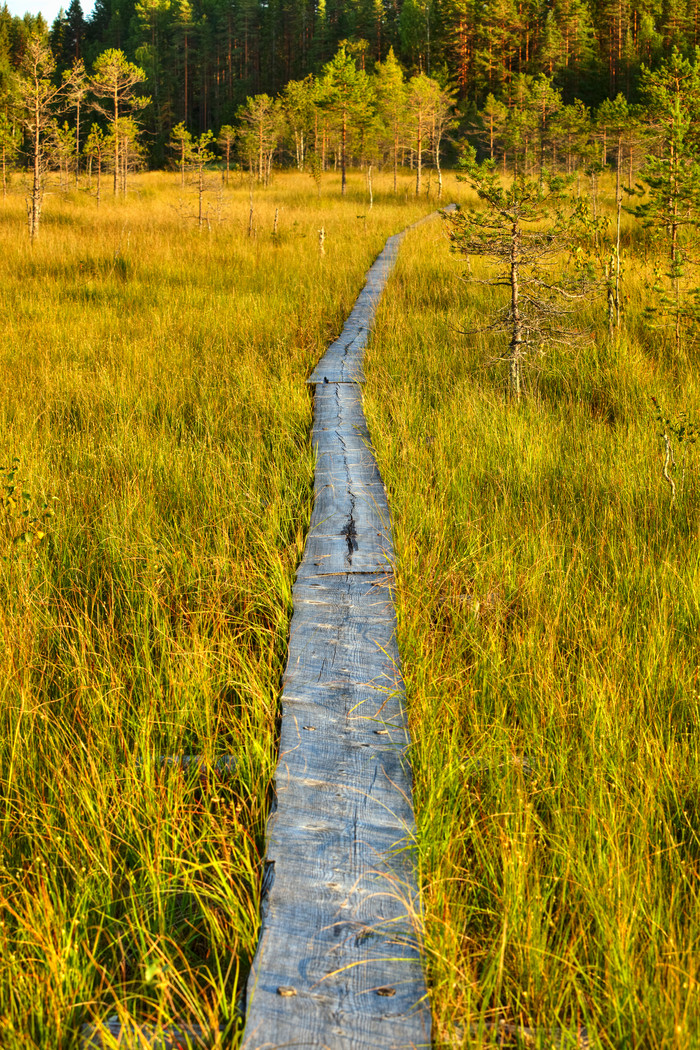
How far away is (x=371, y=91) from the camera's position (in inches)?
1618

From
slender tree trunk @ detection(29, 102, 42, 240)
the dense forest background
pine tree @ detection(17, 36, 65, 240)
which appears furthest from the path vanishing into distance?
the dense forest background

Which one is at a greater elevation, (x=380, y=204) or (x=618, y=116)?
(x=618, y=116)

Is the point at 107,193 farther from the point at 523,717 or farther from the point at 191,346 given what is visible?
the point at 523,717

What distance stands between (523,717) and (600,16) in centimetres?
6246

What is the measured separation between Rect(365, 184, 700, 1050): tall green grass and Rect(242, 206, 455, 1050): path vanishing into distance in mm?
76

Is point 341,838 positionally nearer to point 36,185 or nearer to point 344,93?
point 36,185

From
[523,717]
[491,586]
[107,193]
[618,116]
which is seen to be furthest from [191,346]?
[107,193]

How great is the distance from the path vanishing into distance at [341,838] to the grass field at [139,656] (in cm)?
8

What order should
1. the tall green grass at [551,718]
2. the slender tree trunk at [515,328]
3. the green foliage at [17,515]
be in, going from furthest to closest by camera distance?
the slender tree trunk at [515,328] → the green foliage at [17,515] → the tall green grass at [551,718]

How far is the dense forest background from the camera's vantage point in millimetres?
48938

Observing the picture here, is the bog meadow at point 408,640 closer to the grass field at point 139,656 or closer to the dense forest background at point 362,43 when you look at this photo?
the grass field at point 139,656

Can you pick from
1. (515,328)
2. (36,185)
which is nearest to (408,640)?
(515,328)

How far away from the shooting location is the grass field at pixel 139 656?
159 cm

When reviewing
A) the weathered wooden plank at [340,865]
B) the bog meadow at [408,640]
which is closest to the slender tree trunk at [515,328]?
the bog meadow at [408,640]
